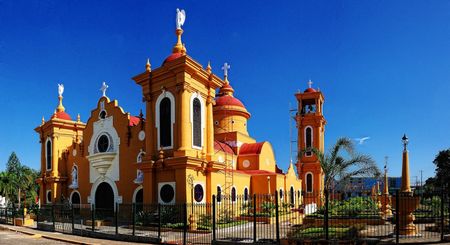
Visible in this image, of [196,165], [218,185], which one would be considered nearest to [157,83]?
[196,165]

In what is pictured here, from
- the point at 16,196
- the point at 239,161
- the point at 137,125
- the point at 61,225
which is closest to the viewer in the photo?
the point at 61,225

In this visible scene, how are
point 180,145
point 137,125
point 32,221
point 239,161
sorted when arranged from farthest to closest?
point 239,161, point 32,221, point 137,125, point 180,145

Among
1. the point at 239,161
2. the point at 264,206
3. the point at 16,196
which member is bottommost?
the point at 16,196

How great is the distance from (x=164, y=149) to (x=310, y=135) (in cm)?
2333

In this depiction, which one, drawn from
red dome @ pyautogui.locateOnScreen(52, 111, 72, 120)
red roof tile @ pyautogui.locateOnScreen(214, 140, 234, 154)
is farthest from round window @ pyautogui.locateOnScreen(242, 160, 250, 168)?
red dome @ pyautogui.locateOnScreen(52, 111, 72, 120)

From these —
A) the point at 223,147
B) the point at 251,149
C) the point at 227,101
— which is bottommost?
the point at 251,149

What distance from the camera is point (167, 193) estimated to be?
22469 millimetres

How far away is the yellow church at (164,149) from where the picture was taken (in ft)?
73.8

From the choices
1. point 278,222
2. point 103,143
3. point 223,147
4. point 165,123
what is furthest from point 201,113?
point 278,222

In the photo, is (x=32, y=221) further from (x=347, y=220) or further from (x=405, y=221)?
(x=405, y=221)

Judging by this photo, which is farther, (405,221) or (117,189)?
(117,189)

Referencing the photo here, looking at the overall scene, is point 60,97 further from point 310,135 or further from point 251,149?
point 310,135

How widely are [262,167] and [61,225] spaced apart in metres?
16.2

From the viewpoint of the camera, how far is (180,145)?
22078 mm
